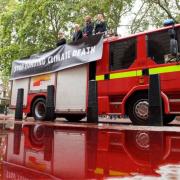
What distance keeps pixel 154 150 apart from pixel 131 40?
20.4 feet

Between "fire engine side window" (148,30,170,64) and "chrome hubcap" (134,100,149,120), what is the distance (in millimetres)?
998

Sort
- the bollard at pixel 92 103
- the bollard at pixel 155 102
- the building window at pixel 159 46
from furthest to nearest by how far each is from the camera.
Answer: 1. the bollard at pixel 92 103
2. the building window at pixel 159 46
3. the bollard at pixel 155 102

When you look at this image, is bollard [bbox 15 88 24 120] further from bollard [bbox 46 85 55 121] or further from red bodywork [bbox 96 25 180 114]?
red bodywork [bbox 96 25 180 114]

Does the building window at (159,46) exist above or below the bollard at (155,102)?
above

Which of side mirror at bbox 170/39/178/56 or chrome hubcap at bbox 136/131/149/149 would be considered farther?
side mirror at bbox 170/39/178/56

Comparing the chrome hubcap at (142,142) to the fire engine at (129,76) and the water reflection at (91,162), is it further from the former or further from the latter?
the fire engine at (129,76)

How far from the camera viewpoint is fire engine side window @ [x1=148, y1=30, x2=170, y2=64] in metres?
8.42

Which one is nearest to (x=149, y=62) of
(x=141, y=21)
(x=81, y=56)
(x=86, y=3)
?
(x=81, y=56)

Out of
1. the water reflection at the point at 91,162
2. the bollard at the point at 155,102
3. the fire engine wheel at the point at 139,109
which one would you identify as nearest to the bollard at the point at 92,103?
the fire engine wheel at the point at 139,109

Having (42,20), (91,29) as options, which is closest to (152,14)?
(42,20)

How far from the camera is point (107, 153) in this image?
3061mm

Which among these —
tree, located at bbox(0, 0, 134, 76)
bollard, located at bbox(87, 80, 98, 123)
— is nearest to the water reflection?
bollard, located at bbox(87, 80, 98, 123)

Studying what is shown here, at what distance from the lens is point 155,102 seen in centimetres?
724

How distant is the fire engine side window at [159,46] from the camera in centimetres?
842
